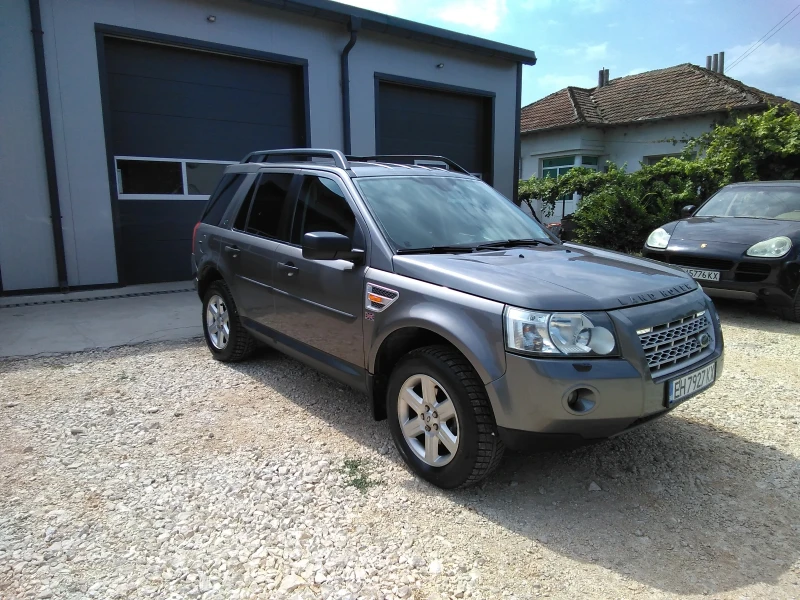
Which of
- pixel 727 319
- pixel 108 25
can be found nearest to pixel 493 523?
pixel 727 319

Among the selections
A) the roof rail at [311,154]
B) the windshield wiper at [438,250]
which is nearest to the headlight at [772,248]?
the windshield wiper at [438,250]

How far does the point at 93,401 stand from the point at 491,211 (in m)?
3.29

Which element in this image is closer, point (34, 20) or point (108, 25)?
point (34, 20)

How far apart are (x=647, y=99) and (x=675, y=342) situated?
23957 millimetres

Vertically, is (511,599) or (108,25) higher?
(108,25)

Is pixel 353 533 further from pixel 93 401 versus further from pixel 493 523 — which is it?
pixel 93 401

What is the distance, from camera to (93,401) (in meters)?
4.33

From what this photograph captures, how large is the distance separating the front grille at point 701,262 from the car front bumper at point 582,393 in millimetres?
4733

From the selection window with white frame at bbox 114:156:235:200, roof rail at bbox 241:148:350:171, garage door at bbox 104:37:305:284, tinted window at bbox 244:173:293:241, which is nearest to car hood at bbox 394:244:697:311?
roof rail at bbox 241:148:350:171

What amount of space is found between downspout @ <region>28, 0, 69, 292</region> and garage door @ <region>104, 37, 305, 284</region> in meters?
0.75

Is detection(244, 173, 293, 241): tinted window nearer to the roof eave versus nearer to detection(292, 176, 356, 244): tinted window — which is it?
detection(292, 176, 356, 244): tinted window

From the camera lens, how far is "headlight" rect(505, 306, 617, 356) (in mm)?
2629

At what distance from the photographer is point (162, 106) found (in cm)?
881

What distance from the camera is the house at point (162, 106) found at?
303 inches
